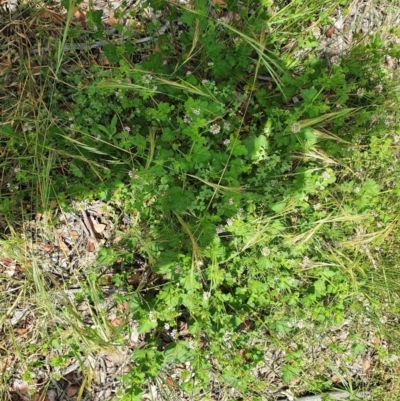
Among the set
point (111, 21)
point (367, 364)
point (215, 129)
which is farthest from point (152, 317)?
point (111, 21)

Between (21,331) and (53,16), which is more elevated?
(53,16)

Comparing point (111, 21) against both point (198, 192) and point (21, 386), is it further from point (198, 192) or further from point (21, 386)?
point (21, 386)

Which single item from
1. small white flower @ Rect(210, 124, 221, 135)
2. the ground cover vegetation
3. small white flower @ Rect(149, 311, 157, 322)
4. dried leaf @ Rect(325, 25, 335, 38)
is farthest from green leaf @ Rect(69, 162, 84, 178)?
dried leaf @ Rect(325, 25, 335, 38)

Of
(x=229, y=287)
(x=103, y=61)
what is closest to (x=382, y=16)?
(x=103, y=61)

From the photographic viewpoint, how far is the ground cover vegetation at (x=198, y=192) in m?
2.57

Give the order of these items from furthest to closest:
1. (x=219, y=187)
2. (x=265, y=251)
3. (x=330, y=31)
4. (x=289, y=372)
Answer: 1. (x=330, y=31)
2. (x=289, y=372)
3. (x=265, y=251)
4. (x=219, y=187)

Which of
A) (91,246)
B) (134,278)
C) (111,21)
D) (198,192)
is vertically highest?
(111,21)

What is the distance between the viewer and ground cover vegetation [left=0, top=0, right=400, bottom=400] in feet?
8.42

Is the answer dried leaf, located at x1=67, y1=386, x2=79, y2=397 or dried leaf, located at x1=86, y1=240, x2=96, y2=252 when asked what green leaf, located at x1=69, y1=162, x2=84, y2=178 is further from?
dried leaf, located at x1=67, y1=386, x2=79, y2=397

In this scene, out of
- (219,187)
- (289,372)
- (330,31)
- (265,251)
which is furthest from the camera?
(330,31)

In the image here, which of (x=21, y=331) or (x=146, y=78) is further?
(x=21, y=331)

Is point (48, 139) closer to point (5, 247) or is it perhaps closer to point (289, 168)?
point (5, 247)

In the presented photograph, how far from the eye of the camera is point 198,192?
8.67ft

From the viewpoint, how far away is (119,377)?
2.72 meters
